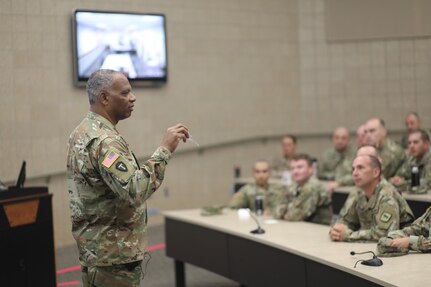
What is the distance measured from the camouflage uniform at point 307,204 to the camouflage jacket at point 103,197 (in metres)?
2.62

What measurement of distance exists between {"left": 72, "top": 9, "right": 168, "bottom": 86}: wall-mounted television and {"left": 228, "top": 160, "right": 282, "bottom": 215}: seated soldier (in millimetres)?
2025

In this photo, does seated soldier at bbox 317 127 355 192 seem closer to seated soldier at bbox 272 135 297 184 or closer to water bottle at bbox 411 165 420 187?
seated soldier at bbox 272 135 297 184

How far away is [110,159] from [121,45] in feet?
16.9

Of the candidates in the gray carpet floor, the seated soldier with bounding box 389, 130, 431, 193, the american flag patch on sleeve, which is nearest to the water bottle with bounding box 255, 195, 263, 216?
the gray carpet floor

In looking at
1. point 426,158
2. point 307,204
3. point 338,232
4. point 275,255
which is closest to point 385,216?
point 338,232

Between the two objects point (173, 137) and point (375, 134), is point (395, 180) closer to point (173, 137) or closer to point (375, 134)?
point (375, 134)

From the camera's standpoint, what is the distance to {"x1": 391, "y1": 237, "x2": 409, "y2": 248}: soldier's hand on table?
12.7ft

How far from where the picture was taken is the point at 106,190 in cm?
304

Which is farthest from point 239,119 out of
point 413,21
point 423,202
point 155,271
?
point 423,202

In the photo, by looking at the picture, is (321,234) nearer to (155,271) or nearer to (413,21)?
(155,271)

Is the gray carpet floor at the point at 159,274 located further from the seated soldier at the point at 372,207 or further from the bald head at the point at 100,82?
the bald head at the point at 100,82

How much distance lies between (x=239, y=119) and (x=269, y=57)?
3.39ft

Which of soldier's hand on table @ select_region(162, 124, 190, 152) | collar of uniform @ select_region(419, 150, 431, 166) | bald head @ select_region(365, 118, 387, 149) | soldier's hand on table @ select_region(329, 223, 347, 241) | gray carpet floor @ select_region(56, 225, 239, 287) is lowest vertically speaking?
gray carpet floor @ select_region(56, 225, 239, 287)

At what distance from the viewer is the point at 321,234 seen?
482 centimetres
